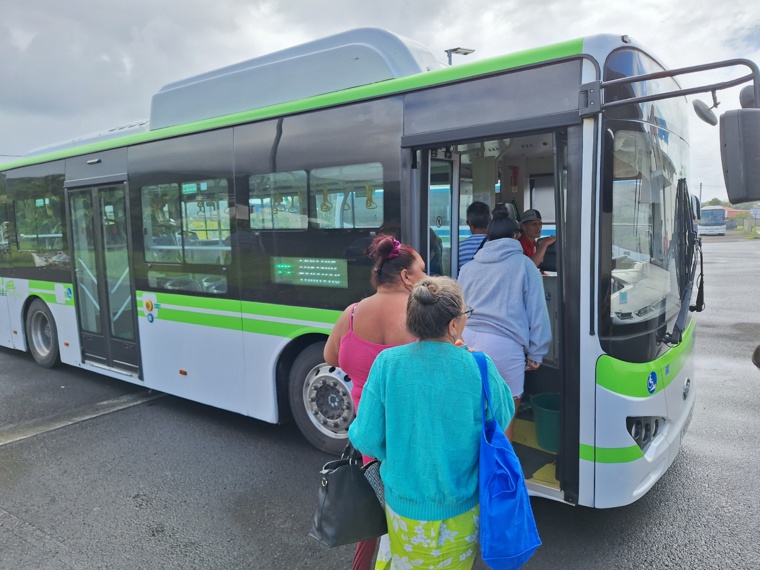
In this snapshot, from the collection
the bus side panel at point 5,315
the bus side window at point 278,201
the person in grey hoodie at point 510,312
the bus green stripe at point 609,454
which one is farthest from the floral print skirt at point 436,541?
the bus side panel at point 5,315

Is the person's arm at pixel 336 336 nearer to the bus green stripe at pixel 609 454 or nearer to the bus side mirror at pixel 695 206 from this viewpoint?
the bus green stripe at pixel 609 454

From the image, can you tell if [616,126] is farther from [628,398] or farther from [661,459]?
[661,459]

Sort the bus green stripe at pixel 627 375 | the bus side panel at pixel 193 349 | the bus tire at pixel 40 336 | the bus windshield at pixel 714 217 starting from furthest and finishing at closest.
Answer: the bus windshield at pixel 714 217
the bus tire at pixel 40 336
the bus side panel at pixel 193 349
the bus green stripe at pixel 627 375

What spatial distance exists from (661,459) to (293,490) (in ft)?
8.17

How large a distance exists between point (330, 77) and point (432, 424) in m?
3.44

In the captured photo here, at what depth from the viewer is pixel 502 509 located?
205 cm

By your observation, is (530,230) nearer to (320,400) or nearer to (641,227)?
(641,227)

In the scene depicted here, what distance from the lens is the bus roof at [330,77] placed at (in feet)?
11.6

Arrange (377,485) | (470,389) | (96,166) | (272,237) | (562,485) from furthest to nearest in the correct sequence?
(96,166)
(272,237)
(562,485)
(377,485)
(470,389)

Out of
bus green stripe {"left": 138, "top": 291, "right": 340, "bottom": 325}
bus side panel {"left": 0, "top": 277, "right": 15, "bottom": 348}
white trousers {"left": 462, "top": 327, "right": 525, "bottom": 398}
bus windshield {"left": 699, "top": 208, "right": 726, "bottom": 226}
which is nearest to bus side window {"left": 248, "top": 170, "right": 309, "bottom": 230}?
bus green stripe {"left": 138, "top": 291, "right": 340, "bottom": 325}

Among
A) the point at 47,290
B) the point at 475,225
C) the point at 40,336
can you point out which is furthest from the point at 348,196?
the point at 40,336

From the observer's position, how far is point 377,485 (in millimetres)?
2486

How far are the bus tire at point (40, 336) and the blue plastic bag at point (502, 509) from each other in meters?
7.41

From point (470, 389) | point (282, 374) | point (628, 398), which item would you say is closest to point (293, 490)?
point (282, 374)
